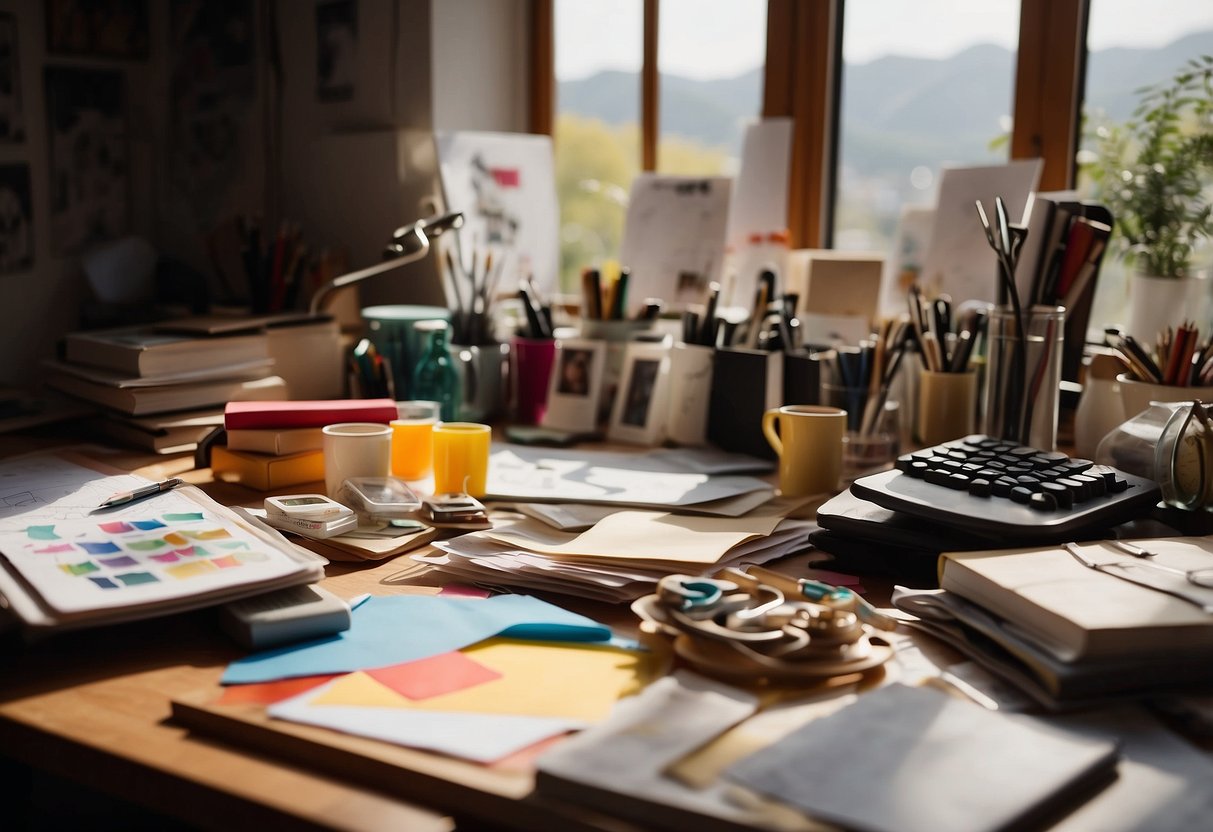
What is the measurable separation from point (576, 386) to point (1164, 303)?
2.67 ft

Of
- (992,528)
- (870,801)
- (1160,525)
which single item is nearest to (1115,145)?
(1160,525)

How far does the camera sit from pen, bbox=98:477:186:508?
106 cm

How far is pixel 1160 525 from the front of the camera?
3.33ft

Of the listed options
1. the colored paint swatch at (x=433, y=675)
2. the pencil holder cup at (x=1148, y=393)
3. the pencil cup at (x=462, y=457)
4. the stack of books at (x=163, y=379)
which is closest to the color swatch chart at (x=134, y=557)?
the colored paint swatch at (x=433, y=675)

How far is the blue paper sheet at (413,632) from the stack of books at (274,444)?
1.33 feet

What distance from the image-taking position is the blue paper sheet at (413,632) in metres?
0.79

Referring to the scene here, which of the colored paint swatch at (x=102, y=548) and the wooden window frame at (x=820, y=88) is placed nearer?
the colored paint swatch at (x=102, y=548)

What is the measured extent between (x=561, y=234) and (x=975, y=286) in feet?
2.74

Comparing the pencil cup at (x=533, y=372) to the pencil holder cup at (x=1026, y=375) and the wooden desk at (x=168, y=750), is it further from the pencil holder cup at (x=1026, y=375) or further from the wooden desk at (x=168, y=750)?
the wooden desk at (x=168, y=750)

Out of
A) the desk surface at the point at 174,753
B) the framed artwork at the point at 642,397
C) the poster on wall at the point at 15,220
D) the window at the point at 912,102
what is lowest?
the desk surface at the point at 174,753

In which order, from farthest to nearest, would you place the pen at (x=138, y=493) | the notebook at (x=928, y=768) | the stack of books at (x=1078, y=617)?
1. the pen at (x=138, y=493)
2. the stack of books at (x=1078, y=617)
3. the notebook at (x=928, y=768)

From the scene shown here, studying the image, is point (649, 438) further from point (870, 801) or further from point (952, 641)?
point (870, 801)

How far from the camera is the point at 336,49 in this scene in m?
1.96

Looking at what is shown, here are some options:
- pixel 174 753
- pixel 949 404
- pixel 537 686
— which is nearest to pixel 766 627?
pixel 537 686
